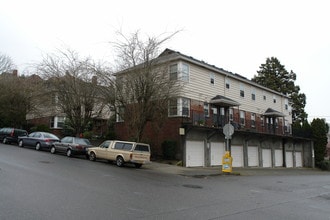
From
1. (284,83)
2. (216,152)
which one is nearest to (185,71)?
(216,152)

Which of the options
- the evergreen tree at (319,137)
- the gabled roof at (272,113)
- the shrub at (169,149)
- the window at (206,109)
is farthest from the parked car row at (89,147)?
the evergreen tree at (319,137)

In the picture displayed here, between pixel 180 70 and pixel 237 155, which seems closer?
pixel 180 70

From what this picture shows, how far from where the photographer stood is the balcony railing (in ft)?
79.6

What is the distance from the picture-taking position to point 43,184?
9.72 metres

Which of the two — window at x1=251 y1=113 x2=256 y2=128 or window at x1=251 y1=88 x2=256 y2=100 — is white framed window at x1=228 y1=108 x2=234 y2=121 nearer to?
window at x1=251 y1=113 x2=256 y2=128

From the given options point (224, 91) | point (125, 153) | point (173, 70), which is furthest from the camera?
point (224, 91)

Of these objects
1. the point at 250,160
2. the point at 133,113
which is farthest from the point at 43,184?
the point at 250,160

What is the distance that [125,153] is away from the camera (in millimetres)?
18625

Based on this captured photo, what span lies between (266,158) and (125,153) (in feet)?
67.0

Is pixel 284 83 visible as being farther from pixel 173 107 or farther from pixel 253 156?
pixel 173 107

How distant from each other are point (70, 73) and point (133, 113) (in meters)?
7.62

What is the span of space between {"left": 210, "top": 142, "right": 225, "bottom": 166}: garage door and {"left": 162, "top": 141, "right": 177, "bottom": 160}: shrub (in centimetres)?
417

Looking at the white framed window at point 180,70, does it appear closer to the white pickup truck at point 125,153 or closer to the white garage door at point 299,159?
the white pickup truck at point 125,153

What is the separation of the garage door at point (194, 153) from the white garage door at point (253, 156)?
Result: 8.07 metres
